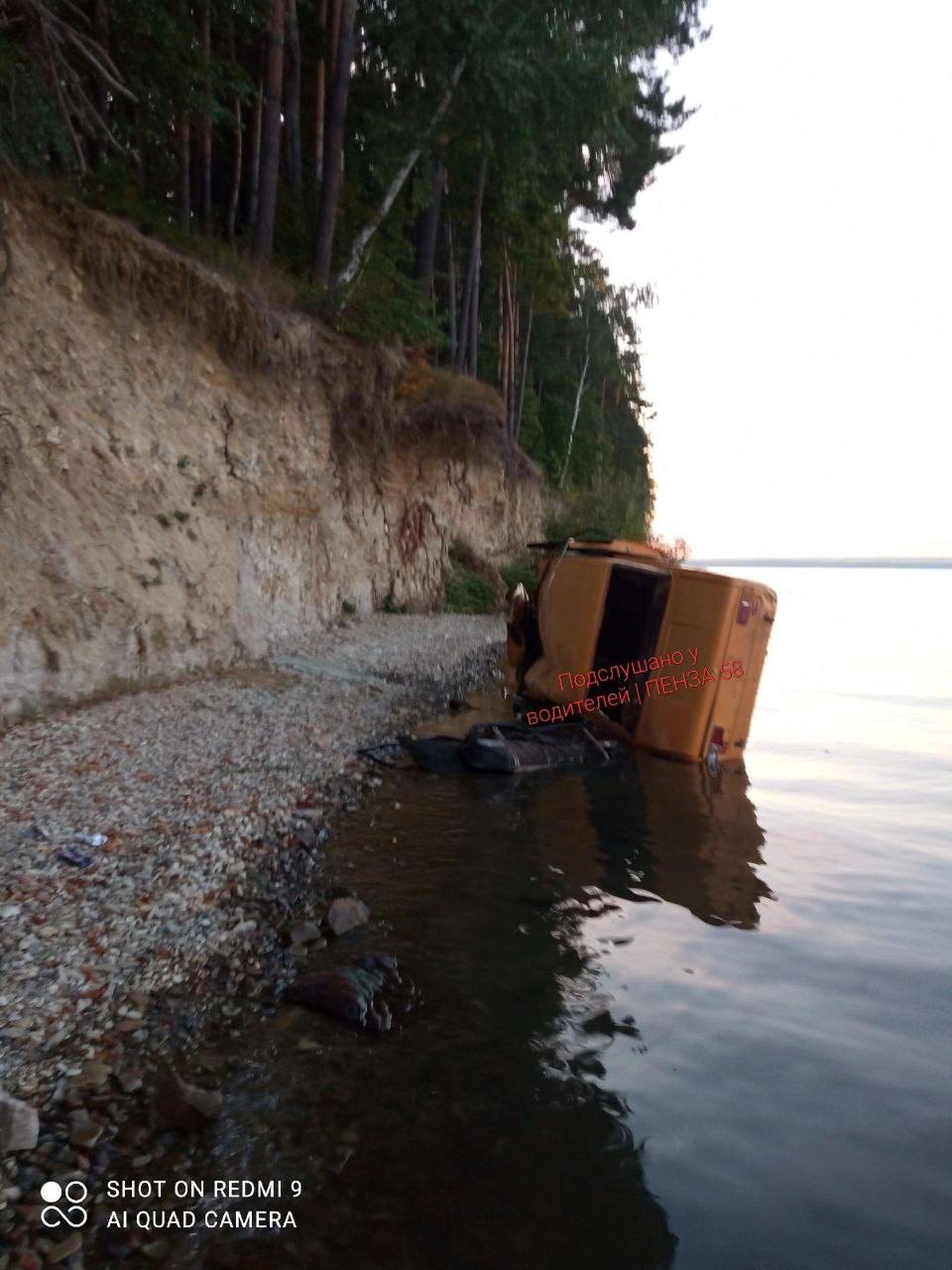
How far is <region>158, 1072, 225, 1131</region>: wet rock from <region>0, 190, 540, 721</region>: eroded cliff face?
465 cm

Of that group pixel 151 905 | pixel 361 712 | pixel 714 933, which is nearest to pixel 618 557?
pixel 361 712

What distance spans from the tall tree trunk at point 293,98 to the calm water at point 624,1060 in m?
14.2

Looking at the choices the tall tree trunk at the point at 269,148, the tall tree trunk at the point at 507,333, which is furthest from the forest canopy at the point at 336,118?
the tall tree trunk at the point at 507,333

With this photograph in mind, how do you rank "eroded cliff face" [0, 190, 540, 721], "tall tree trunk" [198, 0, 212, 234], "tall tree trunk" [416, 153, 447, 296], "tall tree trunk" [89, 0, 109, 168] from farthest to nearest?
"tall tree trunk" [416, 153, 447, 296]
"tall tree trunk" [198, 0, 212, 234]
"tall tree trunk" [89, 0, 109, 168]
"eroded cliff face" [0, 190, 540, 721]

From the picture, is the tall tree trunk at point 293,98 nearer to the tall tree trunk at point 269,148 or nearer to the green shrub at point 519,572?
the tall tree trunk at point 269,148

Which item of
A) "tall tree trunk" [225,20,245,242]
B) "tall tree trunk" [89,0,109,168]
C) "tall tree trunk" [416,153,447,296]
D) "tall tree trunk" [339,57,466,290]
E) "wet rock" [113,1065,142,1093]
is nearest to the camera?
"wet rock" [113,1065,142,1093]

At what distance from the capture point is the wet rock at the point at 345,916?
4.47 metres

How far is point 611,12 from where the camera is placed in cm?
1406

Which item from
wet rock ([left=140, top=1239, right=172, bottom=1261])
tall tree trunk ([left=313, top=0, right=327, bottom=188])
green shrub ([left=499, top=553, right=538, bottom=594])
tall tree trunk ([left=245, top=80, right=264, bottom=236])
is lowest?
wet rock ([left=140, top=1239, right=172, bottom=1261])

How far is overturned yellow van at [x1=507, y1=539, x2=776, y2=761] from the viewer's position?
307 inches

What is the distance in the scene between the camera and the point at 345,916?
4.55 meters

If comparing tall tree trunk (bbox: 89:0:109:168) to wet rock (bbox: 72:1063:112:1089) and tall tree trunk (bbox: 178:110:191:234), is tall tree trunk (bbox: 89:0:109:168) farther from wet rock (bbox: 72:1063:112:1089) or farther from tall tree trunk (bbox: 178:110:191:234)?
wet rock (bbox: 72:1063:112:1089)

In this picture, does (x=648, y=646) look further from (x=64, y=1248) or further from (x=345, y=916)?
(x=64, y=1248)

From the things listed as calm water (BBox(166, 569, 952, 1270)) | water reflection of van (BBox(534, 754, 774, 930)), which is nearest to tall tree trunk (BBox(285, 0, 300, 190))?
water reflection of van (BBox(534, 754, 774, 930))
